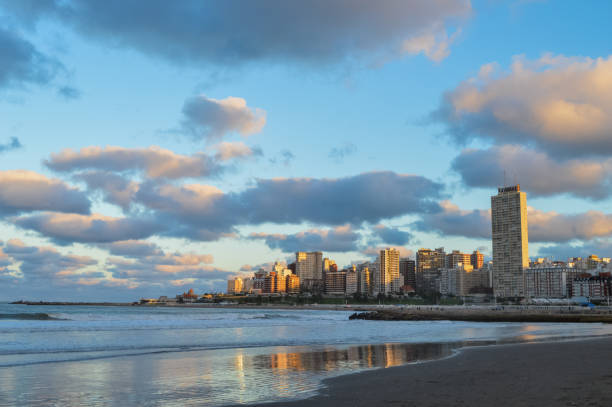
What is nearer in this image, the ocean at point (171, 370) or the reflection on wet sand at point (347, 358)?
the ocean at point (171, 370)

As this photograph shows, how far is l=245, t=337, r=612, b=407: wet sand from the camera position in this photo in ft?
40.6

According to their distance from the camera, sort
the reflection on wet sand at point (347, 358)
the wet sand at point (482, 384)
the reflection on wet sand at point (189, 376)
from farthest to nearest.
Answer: the reflection on wet sand at point (347, 358) < the reflection on wet sand at point (189, 376) < the wet sand at point (482, 384)

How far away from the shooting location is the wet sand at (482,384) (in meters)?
12.4

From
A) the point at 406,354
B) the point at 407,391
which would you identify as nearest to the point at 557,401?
the point at 407,391

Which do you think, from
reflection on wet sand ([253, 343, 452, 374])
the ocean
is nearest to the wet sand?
the ocean

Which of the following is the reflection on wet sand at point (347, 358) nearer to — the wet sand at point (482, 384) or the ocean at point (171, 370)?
the ocean at point (171, 370)

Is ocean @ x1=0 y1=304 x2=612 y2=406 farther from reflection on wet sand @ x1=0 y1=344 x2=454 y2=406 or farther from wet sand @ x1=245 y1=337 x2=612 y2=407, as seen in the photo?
wet sand @ x1=245 y1=337 x2=612 y2=407

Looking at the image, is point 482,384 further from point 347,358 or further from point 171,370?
point 171,370

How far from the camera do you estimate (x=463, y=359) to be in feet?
74.0

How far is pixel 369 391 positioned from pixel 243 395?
3.35 meters

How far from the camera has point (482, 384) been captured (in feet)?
49.2

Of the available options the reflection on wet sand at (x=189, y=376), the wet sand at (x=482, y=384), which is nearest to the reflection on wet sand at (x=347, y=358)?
the reflection on wet sand at (x=189, y=376)

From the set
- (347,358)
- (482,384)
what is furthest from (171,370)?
(482,384)

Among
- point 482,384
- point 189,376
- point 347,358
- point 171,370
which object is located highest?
point 482,384
